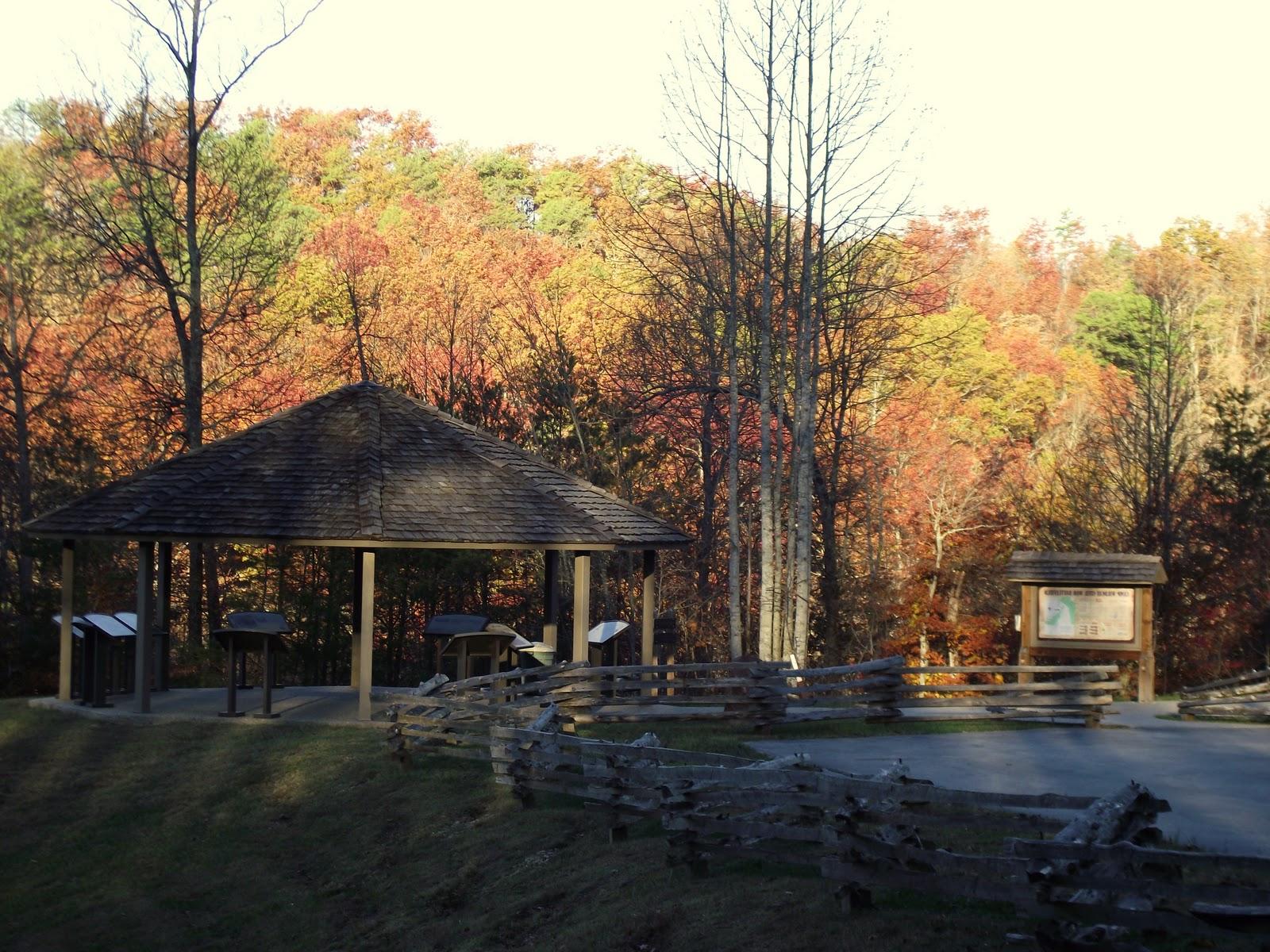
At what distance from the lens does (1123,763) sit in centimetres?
1554

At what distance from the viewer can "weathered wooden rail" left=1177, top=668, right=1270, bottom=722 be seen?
20688 millimetres

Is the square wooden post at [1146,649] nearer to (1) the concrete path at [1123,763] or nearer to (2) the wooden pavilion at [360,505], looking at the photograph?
(1) the concrete path at [1123,763]

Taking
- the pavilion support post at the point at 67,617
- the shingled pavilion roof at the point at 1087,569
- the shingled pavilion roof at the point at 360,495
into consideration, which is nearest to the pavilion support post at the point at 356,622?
the shingled pavilion roof at the point at 360,495

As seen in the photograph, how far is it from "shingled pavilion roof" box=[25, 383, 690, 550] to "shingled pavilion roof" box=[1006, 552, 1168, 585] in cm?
568

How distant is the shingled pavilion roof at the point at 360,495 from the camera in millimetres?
19922

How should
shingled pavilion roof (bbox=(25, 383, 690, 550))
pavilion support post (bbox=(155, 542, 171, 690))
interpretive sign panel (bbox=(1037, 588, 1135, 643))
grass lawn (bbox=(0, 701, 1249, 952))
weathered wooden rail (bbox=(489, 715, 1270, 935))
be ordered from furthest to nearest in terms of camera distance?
1. pavilion support post (bbox=(155, 542, 171, 690))
2. interpretive sign panel (bbox=(1037, 588, 1135, 643))
3. shingled pavilion roof (bbox=(25, 383, 690, 550))
4. grass lawn (bbox=(0, 701, 1249, 952))
5. weathered wooden rail (bbox=(489, 715, 1270, 935))

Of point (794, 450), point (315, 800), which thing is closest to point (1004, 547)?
point (794, 450)

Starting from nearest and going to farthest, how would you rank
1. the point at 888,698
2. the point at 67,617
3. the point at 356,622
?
1. the point at 888,698
2. the point at 67,617
3. the point at 356,622

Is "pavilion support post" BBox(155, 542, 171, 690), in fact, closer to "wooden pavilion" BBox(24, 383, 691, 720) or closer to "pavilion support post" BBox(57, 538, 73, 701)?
"wooden pavilion" BBox(24, 383, 691, 720)

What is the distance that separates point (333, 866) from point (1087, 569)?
13.6 meters

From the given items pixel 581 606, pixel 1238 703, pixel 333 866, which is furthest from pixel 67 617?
pixel 1238 703

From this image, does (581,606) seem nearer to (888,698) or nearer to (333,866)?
(888,698)

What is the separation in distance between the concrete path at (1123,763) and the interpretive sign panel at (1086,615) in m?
2.45

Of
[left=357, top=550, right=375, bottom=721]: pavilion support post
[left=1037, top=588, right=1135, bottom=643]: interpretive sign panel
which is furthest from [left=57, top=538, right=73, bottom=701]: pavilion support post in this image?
[left=1037, top=588, right=1135, bottom=643]: interpretive sign panel
